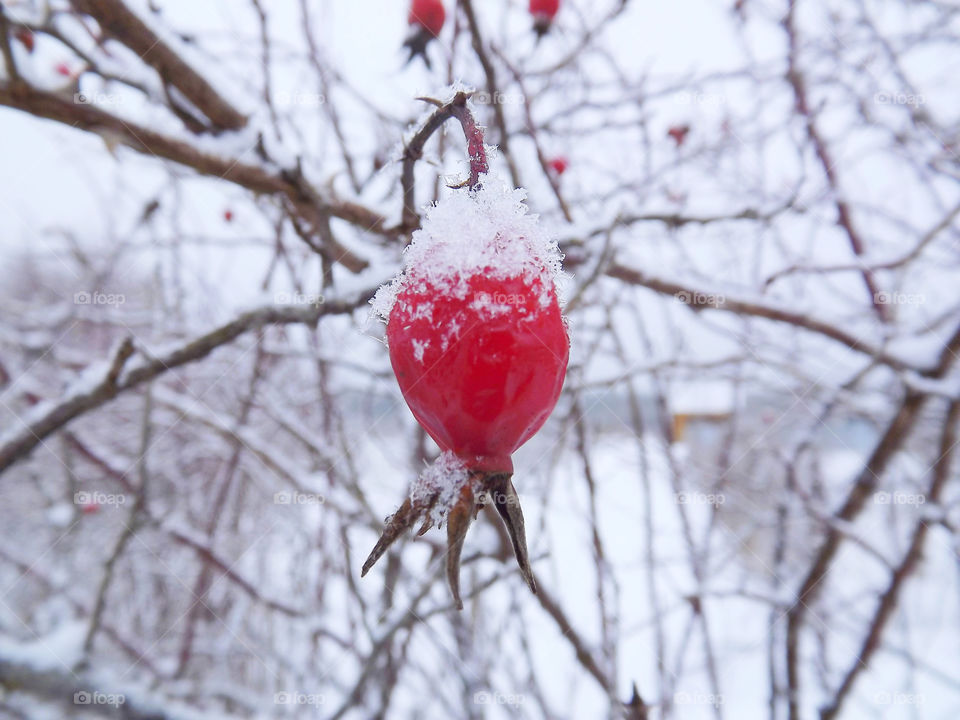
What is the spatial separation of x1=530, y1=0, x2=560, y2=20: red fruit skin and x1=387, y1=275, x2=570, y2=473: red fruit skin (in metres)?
1.68

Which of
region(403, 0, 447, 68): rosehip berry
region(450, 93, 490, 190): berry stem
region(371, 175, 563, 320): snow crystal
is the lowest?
region(371, 175, 563, 320): snow crystal

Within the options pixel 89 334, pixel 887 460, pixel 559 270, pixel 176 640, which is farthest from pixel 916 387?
pixel 89 334

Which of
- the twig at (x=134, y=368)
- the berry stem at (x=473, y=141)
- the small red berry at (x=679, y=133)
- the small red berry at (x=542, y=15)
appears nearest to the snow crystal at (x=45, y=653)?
the twig at (x=134, y=368)

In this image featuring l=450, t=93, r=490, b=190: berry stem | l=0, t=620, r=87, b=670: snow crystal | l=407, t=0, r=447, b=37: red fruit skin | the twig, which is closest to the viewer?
l=450, t=93, r=490, b=190: berry stem

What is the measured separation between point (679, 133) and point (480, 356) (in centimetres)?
206

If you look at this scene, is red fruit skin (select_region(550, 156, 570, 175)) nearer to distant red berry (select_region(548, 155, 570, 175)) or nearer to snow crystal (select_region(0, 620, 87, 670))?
distant red berry (select_region(548, 155, 570, 175))

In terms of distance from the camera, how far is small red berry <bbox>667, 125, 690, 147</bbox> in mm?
2101

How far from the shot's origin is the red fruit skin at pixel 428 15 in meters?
1.44

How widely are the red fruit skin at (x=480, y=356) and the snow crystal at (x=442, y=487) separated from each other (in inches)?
0.4

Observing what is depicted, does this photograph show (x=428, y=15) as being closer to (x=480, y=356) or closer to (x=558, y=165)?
(x=558, y=165)

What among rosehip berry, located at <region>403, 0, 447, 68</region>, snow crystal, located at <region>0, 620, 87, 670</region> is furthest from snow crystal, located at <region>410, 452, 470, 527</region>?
rosehip berry, located at <region>403, 0, 447, 68</region>

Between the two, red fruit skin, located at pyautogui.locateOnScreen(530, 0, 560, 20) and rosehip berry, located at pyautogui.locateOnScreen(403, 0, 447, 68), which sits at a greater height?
red fruit skin, located at pyautogui.locateOnScreen(530, 0, 560, 20)

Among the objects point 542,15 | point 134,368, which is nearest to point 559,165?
point 542,15

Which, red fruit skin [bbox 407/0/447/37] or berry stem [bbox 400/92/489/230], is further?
red fruit skin [bbox 407/0/447/37]
